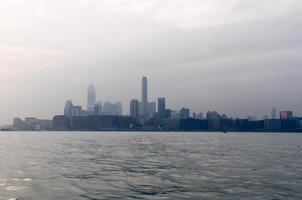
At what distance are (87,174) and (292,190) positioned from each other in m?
21.8

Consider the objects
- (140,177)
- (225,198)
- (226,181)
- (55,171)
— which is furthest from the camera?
(55,171)

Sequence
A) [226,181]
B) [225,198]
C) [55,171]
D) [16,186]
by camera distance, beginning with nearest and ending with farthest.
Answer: [225,198] → [16,186] → [226,181] → [55,171]

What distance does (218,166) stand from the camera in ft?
186

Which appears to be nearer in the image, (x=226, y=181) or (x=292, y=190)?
(x=292, y=190)

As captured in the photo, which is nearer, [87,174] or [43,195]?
[43,195]

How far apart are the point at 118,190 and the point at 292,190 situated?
15.0 metres

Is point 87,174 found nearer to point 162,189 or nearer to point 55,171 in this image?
point 55,171

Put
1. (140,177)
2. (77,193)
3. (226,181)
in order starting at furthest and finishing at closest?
(140,177) < (226,181) < (77,193)

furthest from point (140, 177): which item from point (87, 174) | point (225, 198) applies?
point (225, 198)

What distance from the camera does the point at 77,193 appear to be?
34.7 m

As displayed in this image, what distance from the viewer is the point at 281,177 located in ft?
150

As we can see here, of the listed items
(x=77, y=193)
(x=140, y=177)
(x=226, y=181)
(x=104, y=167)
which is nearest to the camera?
(x=77, y=193)

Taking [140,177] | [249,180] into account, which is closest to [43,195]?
[140,177]

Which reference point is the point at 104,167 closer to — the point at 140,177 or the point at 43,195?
the point at 140,177
